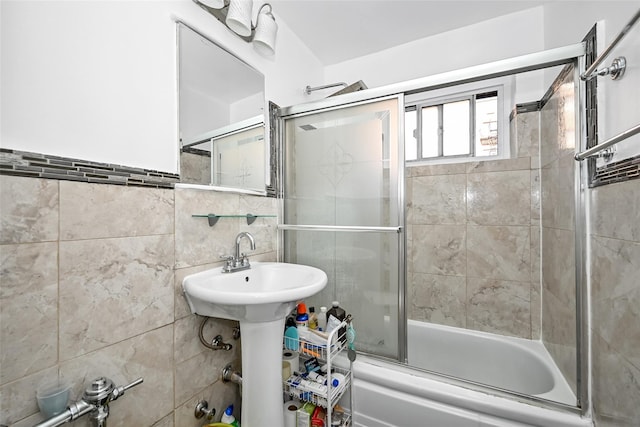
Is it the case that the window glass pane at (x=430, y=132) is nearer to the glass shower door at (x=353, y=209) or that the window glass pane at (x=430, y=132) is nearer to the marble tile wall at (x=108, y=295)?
the glass shower door at (x=353, y=209)

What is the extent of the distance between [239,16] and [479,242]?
6.61 ft

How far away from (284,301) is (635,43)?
1332 millimetres

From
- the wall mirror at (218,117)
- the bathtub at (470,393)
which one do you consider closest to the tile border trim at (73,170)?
the wall mirror at (218,117)

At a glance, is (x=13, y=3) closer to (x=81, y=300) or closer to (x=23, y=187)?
(x=23, y=187)

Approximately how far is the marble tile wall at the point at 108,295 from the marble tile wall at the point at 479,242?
5.03 feet

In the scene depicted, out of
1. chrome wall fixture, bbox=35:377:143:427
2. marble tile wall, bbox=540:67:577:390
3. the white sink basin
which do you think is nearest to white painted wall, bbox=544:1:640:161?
marble tile wall, bbox=540:67:577:390

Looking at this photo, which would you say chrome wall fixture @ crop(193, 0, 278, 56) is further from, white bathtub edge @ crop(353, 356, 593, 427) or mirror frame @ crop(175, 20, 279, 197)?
white bathtub edge @ crop(353, 356, 593, 427)

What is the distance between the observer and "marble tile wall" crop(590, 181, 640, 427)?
79 cm

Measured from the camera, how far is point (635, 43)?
30.6 inches

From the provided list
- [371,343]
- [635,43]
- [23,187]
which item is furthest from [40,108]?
[635,43]

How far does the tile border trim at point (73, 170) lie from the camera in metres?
0.66

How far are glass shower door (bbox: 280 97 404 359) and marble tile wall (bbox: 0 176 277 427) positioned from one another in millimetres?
553

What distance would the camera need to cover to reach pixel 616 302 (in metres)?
0.87

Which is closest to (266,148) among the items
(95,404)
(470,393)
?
(95,404)
